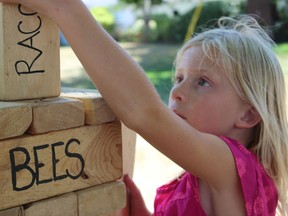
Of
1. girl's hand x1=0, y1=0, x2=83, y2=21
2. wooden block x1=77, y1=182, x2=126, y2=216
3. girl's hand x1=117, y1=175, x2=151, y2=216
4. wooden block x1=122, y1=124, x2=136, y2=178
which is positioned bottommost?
girl's hand x1=117, y1=175, x2=151, y2=216

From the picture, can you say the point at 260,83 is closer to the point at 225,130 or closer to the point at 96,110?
the point at 225,130

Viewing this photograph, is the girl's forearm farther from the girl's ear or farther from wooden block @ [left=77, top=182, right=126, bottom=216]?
the girl's ear

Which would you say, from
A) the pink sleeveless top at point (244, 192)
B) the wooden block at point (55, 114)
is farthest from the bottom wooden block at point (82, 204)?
the pink sleeveless top at point (244, 192)

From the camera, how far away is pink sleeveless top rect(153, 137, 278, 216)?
5.82ft

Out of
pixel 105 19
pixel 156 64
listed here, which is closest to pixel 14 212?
pixel 156 64

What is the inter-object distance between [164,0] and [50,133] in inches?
883

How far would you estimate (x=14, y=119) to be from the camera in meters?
1.33

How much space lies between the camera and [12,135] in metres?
1.34

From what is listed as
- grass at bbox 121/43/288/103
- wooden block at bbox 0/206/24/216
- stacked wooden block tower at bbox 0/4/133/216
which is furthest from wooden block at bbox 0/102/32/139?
grass at bbox 121/43/288/103

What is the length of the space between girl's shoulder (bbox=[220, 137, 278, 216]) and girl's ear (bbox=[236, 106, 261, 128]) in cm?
10

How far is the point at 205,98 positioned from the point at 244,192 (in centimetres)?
34

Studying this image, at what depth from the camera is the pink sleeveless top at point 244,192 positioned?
1.77 metres

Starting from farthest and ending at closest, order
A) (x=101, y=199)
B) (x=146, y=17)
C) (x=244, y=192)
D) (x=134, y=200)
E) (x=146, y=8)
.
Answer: (x=146, y=8)
(x=146, y=17)
(x=134, y=200)
(x=244, y=192)
(x=101, y=199)

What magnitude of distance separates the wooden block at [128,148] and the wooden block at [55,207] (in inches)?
25.5
